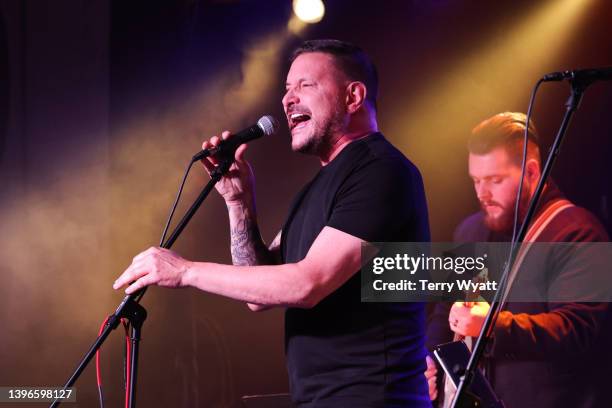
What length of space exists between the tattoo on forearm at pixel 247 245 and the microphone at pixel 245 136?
359mm

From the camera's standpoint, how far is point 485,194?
3.42m

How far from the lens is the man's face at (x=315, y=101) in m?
2.28

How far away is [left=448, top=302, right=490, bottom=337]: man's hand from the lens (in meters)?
3.10

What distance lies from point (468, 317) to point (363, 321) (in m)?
1.39

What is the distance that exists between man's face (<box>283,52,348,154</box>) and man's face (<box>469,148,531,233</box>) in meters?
1.30

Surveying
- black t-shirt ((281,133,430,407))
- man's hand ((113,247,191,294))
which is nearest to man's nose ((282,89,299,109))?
black t-shirt ((281,133,430,407))

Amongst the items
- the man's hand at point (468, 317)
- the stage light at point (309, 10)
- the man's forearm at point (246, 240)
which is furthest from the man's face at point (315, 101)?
the stage light at point (309, 10)

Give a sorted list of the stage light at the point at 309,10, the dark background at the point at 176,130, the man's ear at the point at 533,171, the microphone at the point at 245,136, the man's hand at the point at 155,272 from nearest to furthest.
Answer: the man's hand at the point at 155,272 < the microphone at the point at 245,136 < the man's ear at the point at 533,171 < the dark background at the point at 176,130 < the stage light at the point at 309,10

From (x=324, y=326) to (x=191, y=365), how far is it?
6.30ft

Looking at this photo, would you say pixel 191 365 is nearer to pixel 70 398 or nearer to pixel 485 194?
pixel 70 398

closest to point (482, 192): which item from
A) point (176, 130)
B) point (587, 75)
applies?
point (176, 130)

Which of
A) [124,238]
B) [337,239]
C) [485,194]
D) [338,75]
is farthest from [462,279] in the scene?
[124,238]

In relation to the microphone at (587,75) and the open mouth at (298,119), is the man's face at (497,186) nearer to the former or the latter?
the open mouth at (298,119)

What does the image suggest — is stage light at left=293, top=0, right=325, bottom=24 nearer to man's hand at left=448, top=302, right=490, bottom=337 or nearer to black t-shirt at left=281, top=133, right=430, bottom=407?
man's hand at left=448, top=302, right=490, bottom=337
